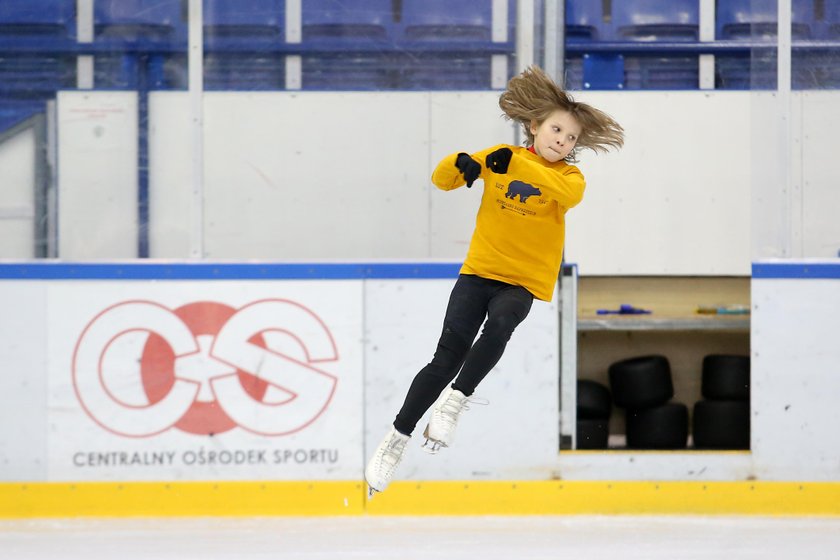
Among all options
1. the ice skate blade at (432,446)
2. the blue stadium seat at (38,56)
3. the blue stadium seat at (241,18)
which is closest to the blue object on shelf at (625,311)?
the blue stadium seat at (241,18)

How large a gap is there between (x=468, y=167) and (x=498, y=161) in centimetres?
9

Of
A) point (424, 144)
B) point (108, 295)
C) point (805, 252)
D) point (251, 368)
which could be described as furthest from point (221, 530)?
point (805, 252)

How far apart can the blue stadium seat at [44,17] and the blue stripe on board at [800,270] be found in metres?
3.50

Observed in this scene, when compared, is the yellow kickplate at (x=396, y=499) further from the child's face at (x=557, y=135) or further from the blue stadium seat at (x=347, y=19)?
the child's face at (x=557, y=135)

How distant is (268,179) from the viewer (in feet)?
20.0

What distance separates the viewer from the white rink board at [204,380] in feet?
19.4

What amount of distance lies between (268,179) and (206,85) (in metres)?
0.54

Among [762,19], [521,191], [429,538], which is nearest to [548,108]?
[521,191]

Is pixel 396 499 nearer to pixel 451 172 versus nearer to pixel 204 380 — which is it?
pixel 204 380

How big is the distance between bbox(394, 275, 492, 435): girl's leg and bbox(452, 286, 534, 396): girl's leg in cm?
4

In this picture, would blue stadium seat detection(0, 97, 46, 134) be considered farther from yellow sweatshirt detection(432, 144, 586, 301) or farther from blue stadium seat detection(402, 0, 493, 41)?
yellow sweatshirt detection(432, 144, 586, 301)

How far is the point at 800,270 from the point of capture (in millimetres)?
6020

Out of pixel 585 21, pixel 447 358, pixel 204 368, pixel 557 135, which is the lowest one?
pixel 204 368

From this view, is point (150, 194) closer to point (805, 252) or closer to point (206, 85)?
point (206, 85)
